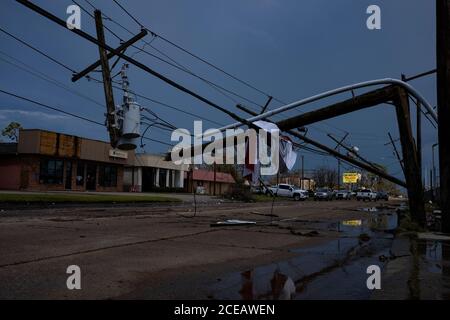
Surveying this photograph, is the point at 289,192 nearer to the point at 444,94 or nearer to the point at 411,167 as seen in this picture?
the point at 411,167

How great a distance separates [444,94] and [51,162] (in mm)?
45727

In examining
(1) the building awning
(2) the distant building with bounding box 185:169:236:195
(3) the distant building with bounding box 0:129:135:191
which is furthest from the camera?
(1) the building awning

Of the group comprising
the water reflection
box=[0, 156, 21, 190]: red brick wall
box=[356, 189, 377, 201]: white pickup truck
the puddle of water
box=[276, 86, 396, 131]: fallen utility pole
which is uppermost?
box=[276, 86, 396, 131]: fallen utility pole

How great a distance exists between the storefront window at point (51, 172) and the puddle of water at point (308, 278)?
45642 mm

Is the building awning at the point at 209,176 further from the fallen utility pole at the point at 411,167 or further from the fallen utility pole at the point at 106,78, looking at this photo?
the fallen utility pole at the point at 411,167

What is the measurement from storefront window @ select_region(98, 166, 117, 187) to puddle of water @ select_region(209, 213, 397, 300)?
5327cm

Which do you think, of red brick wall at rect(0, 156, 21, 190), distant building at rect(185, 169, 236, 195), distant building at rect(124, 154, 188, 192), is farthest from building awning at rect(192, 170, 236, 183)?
red brick wall at rect(0, 156, 21, 190)

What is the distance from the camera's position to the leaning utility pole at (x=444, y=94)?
1513 centimetres

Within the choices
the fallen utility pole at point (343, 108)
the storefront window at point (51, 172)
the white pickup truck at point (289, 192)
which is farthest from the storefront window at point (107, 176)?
the fallen utility pole at point (343, 108)

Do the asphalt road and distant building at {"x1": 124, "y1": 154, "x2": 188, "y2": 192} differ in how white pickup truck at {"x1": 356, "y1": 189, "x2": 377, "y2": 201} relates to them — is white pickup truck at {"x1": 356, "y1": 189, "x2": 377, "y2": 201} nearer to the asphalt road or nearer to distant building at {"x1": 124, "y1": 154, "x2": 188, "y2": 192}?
distant building at {"x1": 124, "y1": 154, "x2": 188, "y2": 192}

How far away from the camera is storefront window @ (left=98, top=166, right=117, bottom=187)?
61872 millimetres

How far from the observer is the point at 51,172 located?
53.1m

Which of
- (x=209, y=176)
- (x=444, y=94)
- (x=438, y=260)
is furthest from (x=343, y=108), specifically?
(x=209, y=176)
